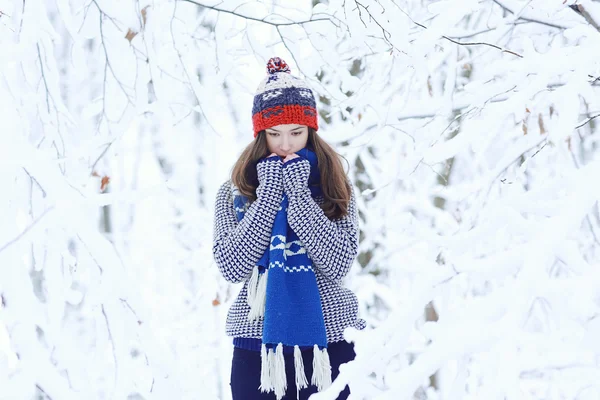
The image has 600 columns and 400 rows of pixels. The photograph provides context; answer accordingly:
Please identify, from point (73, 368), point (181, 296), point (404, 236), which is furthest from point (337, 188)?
point (181, 296)

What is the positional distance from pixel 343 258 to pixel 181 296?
14.3ft

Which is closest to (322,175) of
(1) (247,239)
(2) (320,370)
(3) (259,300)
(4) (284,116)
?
(4) (284,116)

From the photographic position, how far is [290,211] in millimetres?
2111

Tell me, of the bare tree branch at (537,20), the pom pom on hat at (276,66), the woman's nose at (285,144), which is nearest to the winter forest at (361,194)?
the bare tree branch at (537,20)

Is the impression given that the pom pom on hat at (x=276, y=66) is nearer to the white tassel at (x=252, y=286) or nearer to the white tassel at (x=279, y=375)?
the white tassel at (x=252, y=286)

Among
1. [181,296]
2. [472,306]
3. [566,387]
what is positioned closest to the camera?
[472,306]

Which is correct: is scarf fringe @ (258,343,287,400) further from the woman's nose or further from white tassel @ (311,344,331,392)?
the woman's nose

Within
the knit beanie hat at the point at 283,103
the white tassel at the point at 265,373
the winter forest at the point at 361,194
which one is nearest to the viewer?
the winter forest at the point at 361,194

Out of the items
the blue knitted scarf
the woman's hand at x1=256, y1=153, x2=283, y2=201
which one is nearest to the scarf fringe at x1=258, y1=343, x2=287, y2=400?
the blue knitted scarf

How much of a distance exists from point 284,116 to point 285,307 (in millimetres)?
642

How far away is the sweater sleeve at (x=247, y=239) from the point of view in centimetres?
207

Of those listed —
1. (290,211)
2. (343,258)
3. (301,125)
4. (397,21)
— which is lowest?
(343,258)

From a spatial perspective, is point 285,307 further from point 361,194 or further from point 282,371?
point 361,194

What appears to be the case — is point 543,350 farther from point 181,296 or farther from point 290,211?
point 181,296
